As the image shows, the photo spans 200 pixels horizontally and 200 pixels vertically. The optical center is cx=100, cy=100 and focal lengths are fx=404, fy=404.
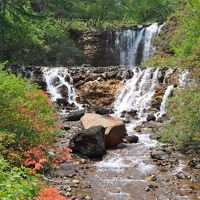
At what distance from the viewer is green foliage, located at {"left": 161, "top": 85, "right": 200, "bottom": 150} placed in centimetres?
1612

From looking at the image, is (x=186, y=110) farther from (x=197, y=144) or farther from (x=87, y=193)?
(x=87, y=193)

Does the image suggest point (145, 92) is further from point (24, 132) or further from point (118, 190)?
point (118, 190)

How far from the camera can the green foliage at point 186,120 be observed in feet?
52.9

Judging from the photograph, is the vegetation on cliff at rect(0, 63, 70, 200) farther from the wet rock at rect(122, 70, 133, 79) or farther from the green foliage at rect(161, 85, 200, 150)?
the wet rock at rect(122, 70, 133, 79)

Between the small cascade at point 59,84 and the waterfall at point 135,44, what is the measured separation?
11100 millimetres

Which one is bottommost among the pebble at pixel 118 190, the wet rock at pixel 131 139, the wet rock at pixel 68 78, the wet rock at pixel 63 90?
the wet rock at pixel 131 139

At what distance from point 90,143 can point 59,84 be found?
1663 centimetres

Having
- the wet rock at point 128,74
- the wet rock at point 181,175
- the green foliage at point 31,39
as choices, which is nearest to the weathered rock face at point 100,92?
the wet rock at point 128,74

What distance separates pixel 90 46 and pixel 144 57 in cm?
656

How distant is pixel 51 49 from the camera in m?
41.3

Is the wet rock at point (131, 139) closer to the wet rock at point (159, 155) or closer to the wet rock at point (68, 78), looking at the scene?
the wet rock at point (159, 155)

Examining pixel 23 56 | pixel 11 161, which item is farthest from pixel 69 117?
pixel 23 56

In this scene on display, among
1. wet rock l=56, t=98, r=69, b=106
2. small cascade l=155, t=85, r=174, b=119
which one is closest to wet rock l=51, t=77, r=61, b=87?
wet rock l=56, t=98, r=69, b=106

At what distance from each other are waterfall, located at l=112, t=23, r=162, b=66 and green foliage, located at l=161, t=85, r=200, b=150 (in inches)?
941
